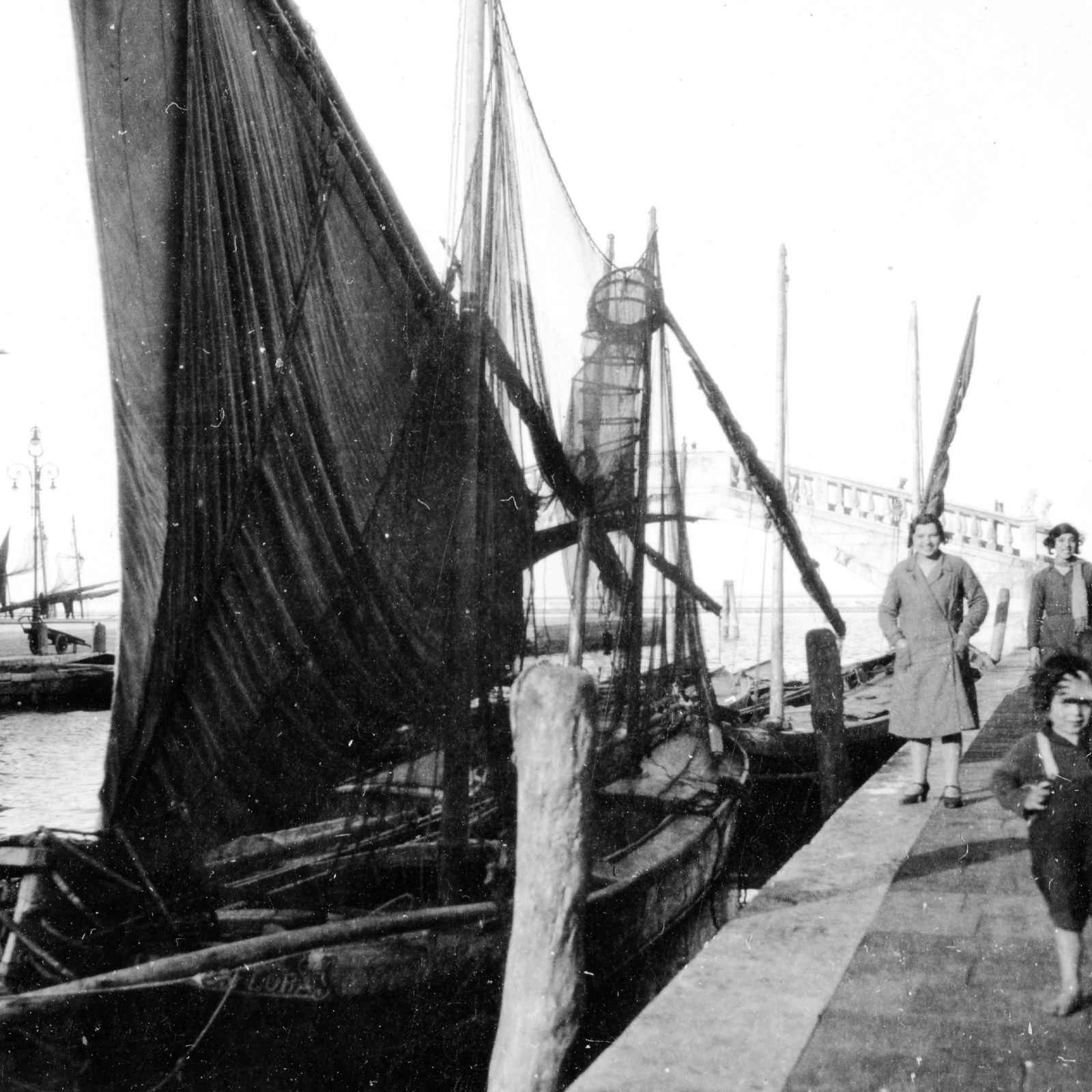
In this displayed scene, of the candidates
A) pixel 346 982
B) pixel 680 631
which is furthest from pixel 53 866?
pixel 680 631

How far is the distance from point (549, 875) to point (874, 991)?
118cm

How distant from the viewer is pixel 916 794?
5164mm

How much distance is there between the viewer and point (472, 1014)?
447cm

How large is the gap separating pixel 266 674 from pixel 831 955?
9.34 ft

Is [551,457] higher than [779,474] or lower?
lower

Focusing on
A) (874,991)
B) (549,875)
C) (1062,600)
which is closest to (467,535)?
(549,875)

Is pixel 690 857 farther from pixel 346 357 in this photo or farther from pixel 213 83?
pixel 213 83

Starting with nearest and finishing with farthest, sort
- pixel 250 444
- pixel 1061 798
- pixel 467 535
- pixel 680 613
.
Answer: pixel 1061 798 → pixel 250 444 → pixel 467 535 → pixel 680 613

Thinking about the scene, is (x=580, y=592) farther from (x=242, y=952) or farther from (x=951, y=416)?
(x=951, y=416)

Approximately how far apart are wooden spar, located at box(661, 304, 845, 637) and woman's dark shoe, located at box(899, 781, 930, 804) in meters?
3.12

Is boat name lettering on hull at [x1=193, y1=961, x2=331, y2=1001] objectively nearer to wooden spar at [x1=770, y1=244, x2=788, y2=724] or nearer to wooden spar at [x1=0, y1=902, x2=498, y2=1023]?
wooden spar at [x1=0, y1=902, x2=498, y2=1023]

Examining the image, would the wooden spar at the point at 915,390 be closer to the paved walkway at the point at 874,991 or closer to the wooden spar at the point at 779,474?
the wooden spar at the point at 779,474

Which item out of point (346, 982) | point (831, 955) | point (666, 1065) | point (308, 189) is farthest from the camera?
point (308, 189)

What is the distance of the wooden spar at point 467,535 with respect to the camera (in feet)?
16.0
